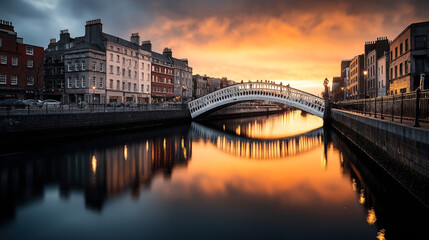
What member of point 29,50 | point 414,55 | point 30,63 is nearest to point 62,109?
point 30,63

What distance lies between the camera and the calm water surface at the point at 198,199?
6039 millimetres

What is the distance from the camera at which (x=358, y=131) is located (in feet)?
51.9

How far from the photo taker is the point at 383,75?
37219 mm

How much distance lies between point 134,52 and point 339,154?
37535 millimetres

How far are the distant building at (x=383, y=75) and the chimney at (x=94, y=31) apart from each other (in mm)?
38370

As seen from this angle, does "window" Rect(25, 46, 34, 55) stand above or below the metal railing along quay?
above

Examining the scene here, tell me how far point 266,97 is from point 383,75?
16.8m

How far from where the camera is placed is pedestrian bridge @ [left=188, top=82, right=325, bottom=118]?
3234 cm

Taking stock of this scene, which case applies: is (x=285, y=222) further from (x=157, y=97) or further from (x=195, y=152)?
(x=157, y=97)

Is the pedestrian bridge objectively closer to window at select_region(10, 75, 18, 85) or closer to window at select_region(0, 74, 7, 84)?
window at select_region(10, 75, 18, 85)

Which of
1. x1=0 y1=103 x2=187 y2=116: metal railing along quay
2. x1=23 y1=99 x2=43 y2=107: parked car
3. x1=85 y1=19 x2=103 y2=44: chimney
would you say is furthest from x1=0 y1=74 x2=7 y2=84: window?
x1=0 y1=103 x2=187 y2=116: metal railing along quay

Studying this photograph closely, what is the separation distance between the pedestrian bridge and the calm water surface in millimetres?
19060

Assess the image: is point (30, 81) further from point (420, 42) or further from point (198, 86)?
point (420, 42)

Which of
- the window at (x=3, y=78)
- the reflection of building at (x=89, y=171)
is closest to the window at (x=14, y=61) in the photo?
the window at (x=3, y=78)
